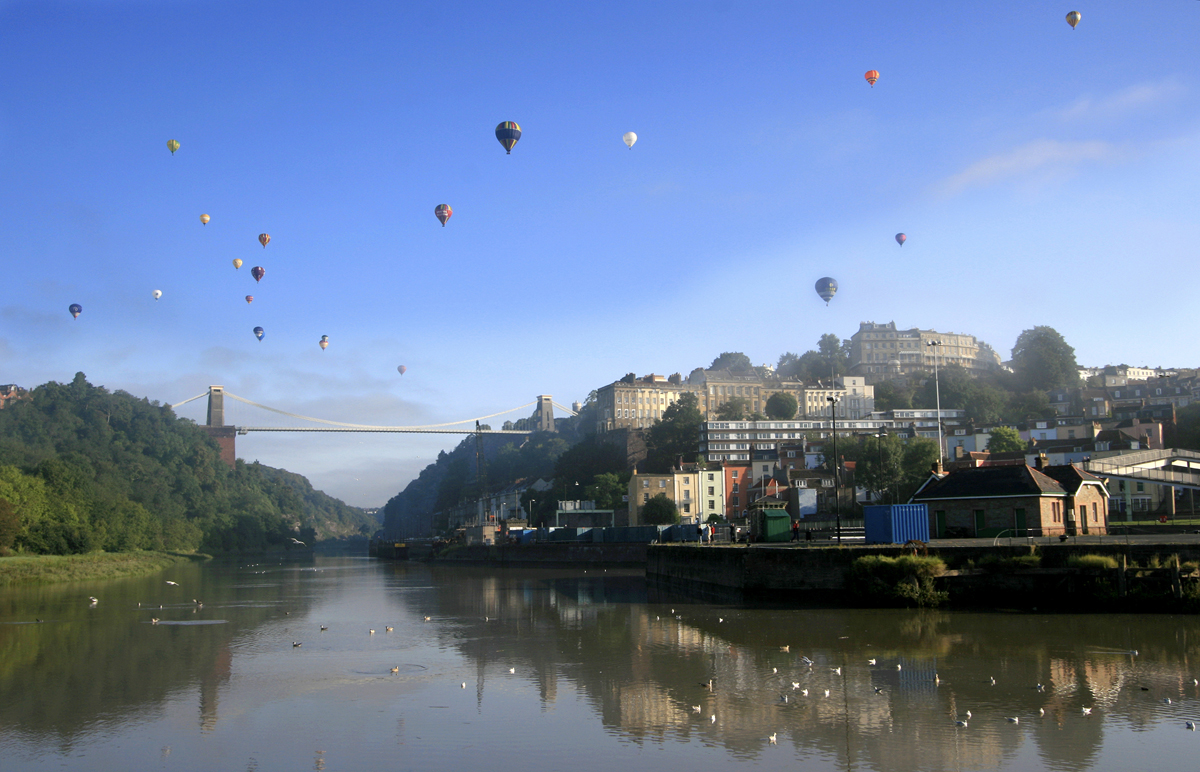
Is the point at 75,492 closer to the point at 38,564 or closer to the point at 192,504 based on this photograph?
the point at 38,564

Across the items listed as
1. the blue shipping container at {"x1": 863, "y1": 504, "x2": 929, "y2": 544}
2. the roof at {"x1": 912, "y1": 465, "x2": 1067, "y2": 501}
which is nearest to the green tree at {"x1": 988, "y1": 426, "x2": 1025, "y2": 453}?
the roof at {"x1": 912, "y1": 465, "x2": 1067, "y2": 501}

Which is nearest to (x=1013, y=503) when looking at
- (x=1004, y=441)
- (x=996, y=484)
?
(x=996, y=484)

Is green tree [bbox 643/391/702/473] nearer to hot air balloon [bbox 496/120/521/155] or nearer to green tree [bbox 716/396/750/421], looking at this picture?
green tree [bbox 716/396/750/421]

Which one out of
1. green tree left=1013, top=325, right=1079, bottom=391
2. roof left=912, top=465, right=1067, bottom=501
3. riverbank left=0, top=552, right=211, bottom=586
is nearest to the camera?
roof left=912, top=465, right=1067, bottom=501

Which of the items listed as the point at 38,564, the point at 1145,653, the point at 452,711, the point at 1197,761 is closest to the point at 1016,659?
the point at 1145,653

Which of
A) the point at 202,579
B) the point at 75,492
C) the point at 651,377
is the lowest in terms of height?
the point at 202,579

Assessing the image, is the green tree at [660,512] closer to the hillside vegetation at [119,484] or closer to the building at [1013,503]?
the building at [1013,503]
